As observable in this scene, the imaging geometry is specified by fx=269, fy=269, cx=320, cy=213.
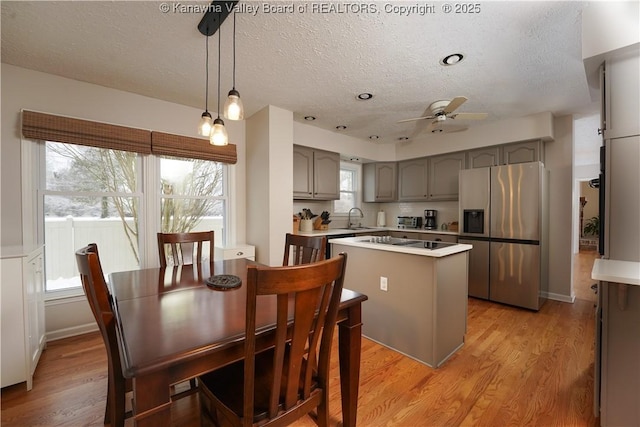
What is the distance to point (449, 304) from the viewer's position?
217cm

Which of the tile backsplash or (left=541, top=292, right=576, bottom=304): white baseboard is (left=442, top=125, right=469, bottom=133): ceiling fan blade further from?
(left=541, top=292, right=576, bottom=304): white baseboard

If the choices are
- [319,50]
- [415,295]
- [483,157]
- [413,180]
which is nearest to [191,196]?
[319,50]

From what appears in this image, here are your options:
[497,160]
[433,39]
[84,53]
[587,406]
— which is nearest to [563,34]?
[433,39]

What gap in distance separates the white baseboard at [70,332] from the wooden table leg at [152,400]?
2547 mm

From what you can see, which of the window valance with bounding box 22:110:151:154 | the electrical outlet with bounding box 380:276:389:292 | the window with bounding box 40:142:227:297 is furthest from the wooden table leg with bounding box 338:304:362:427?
the window valance with bounding box 22:110:151:154

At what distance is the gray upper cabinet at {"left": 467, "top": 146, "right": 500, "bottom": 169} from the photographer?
3.83m

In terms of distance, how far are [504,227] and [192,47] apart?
385cm

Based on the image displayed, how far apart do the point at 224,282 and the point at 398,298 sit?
1439 millimetres

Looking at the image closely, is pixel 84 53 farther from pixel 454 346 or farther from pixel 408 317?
pixel 454 346

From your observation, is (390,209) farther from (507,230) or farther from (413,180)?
(507,230)

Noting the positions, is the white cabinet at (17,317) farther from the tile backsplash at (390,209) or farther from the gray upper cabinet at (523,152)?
the gray upper cabinet at (523,152)

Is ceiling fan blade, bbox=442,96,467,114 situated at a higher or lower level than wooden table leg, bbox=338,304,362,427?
higher

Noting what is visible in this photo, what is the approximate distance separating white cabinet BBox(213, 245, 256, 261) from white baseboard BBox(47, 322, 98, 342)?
132cm

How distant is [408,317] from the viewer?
2197 mm
